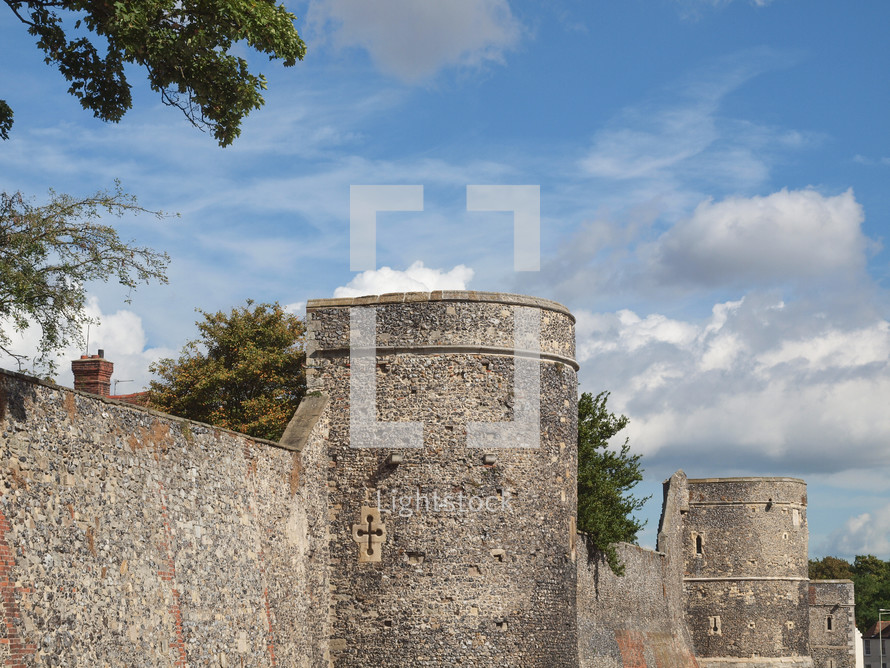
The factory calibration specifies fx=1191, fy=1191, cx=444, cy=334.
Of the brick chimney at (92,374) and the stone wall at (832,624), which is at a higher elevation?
the brick chimney at (92,374)

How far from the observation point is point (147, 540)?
572 inches

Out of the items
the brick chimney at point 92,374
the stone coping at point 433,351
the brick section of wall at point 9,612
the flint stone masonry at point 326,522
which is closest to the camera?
the brick section of wall at point 9,612

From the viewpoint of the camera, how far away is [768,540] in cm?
4162

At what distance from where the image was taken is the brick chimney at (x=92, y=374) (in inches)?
1205

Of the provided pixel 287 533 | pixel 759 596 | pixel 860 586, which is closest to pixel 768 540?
pixel 759 596

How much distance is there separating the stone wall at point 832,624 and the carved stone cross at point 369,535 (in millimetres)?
38093

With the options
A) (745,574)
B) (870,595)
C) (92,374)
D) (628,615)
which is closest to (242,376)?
(92,374)

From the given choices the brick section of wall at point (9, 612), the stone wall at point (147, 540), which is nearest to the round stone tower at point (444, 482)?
the stone wall at point (147, 540)

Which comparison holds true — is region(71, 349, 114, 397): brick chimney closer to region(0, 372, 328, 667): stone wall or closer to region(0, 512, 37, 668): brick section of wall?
region(0, 372, 328, 667): stone wall

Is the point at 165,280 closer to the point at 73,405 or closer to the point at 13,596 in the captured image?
the point at 73,405

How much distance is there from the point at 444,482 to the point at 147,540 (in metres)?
6.57

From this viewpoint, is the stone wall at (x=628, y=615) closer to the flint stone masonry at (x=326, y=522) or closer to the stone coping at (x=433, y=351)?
the flint stone masonry at (x=326, y=522)

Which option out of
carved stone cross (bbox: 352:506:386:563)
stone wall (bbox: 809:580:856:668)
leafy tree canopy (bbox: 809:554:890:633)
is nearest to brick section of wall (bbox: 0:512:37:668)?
carved stone cross (bbox: 352:506:386:563)

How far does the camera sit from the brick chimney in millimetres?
30609
